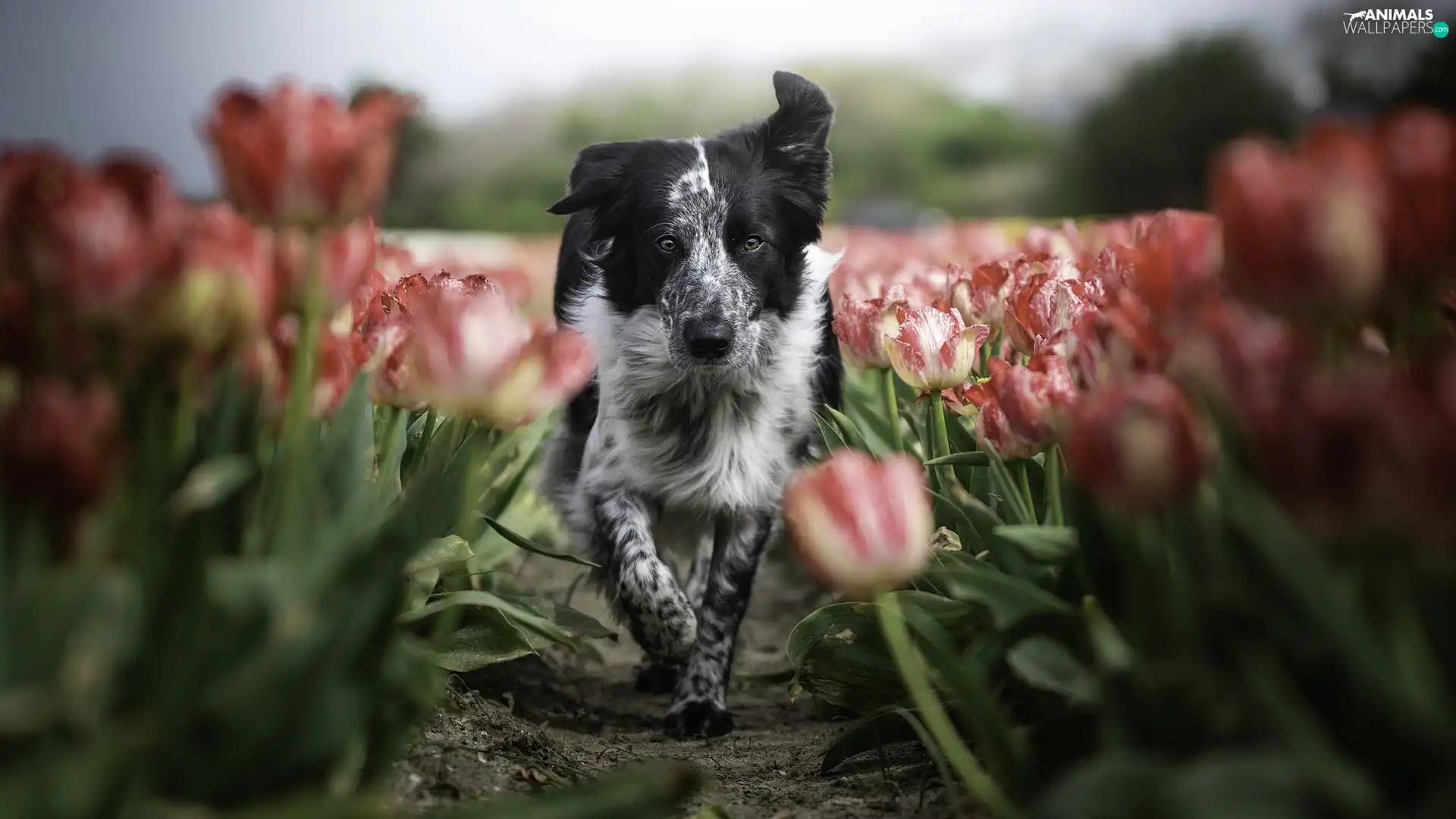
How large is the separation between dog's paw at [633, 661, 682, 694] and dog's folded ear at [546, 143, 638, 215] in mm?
1409

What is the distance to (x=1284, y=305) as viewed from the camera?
4.05 ft

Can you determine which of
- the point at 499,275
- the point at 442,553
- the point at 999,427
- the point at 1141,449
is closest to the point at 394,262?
the point at 499,275

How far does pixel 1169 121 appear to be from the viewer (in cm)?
2998

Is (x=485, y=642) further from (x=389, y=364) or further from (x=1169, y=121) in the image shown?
(x=1169, y=121)

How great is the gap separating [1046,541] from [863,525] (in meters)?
0.52

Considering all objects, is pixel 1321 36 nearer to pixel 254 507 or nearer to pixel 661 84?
pixel 661 84

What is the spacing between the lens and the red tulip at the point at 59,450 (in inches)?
47.0

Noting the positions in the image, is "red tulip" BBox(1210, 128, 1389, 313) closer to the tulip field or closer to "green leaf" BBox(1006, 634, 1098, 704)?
the tulip field

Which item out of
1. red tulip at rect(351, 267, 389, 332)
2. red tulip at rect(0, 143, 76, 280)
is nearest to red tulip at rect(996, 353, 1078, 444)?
red tulip at rect(351, 267, 389, 332)

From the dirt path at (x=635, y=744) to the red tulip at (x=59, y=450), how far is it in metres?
0.89

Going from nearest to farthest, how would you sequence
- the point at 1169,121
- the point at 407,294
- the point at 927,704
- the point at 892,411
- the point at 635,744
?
the point at 927,704
the point at 407,294
the point at 892,411
the point at 635,744
the point at 1169,121

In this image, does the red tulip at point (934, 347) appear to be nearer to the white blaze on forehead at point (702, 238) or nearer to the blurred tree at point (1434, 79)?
the white blaze on forehead at point (702, 238)

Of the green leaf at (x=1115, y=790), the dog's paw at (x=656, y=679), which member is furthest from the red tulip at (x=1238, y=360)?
the dog's paw at (x=656, y=679)

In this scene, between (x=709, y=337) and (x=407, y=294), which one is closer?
(x=407, y=294)
